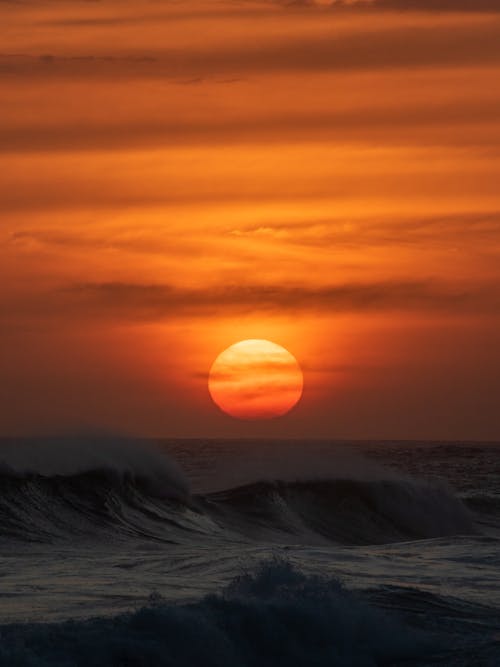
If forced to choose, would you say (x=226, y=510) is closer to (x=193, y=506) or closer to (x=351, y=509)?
(x=193, y=506)

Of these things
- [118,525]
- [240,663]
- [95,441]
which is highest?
[95,441]

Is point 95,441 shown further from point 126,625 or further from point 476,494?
point 126,625

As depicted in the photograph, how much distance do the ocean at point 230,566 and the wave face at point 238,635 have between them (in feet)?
0.06

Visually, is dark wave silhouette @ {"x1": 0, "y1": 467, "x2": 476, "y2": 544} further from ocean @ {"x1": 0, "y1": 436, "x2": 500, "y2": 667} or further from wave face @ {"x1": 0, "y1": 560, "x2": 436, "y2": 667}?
wave face @ {"x1": 0, "y1": 560, "x2": 436, "y2": 667}

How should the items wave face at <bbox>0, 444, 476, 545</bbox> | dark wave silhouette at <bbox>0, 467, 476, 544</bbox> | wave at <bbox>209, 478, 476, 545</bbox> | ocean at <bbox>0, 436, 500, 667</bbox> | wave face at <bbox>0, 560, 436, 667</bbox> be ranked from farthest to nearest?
wave at <bbox>209, 478, 476, 545</bbox>
wave face at <bbox>0, 444, 476, 545</bbox>
dark wave silhouette at <bbox>0, 467, 476, 544</bbox>
ocean at <bbox>0, 436, 500, 667</bbox>
wave face at <bbox>0, 560, 436, 667</bbox>

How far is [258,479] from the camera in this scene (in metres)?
34.3

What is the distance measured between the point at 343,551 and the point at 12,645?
351 inches

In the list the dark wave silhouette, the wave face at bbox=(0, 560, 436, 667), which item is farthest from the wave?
the wave face at bbox=(0, 560, 436, 667)

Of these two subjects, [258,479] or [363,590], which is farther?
[258,479]

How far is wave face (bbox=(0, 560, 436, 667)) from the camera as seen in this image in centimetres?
1173

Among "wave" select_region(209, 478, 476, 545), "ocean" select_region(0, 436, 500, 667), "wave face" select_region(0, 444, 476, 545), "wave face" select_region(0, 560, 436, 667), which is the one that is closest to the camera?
"wave face" select_region(0, 560, 436, 667)

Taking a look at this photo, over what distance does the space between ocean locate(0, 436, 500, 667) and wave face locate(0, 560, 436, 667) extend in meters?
0.02

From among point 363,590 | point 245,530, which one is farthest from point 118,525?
point 363,590

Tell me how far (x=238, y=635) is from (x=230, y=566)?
4.72m
